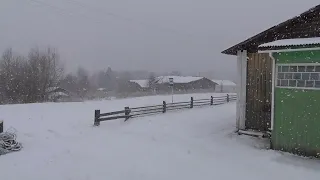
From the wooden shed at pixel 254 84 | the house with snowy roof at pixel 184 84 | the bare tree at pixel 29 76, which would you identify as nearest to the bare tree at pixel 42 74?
the bare tree at pixel 29 76

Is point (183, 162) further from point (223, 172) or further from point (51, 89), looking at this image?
point (51, 89)

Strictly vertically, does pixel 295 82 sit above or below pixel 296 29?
below

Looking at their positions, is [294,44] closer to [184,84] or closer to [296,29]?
[296,29]

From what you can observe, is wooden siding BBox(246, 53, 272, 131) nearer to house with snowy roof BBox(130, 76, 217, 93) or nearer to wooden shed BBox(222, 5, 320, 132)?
wooden shed BBox(222, 5, 320, 132)

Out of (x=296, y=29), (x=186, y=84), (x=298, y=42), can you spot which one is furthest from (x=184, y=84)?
(x=298, y=42)

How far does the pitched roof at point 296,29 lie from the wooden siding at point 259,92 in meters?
0.80

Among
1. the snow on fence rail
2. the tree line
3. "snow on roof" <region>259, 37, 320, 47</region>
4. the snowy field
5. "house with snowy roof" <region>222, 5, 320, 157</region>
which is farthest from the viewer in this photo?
the tree line

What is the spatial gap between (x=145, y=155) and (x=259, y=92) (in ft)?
17.9

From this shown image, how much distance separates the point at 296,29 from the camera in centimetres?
1034

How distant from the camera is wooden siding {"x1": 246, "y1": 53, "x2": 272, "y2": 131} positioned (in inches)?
473

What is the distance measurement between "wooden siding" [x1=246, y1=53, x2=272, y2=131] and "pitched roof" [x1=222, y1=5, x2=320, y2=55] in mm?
804

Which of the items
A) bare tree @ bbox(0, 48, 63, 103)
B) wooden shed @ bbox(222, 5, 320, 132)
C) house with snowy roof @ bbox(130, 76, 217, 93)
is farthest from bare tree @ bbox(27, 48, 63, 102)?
wooden shed @ bbox(222, 5, 320, 132)

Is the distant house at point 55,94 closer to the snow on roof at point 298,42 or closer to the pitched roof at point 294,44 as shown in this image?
the pitched roof at point 294,44

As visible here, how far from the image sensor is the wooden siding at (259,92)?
12.0 m
